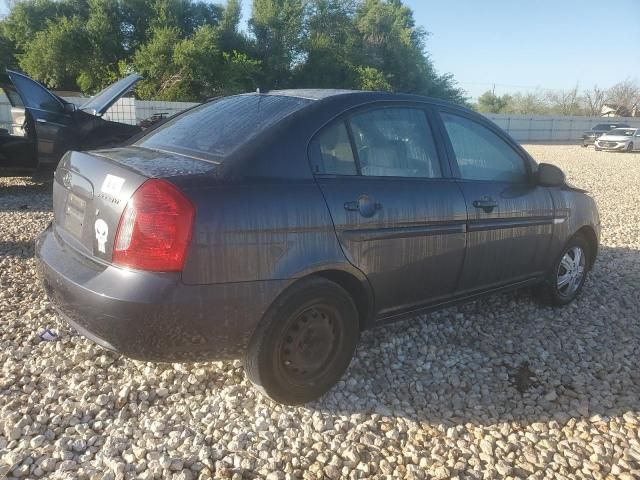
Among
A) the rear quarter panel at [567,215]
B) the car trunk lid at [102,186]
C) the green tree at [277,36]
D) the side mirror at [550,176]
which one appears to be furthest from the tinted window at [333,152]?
the green tree at [277,36]

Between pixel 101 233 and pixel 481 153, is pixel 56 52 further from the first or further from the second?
pixel 101 233

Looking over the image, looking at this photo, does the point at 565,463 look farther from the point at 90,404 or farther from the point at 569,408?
the point at 90,404

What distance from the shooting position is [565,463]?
247 centimetres

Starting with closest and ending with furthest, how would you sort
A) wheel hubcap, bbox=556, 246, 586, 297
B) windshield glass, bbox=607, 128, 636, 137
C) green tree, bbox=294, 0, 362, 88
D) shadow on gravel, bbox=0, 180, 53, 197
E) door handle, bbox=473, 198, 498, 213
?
1. door handle, bbox=473, 198, 498, 213
2. wheel hubcap, bbox=556, 246, 586, 297
3. shadow on gravel, bbox=0, 180, 53, 197
4. windshield glass, bbox=607, 128, 636, 137
5. green tree, bbox=294, 0, 362, 88

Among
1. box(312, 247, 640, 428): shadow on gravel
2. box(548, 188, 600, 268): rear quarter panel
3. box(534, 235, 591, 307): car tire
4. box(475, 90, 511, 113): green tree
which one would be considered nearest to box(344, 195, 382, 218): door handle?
box(312, 247, 640, 428): shadow on gravel

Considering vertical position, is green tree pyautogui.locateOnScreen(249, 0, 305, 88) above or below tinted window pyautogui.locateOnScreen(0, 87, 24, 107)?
above

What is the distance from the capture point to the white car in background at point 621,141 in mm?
27031

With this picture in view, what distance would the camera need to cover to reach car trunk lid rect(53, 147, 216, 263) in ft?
7.68

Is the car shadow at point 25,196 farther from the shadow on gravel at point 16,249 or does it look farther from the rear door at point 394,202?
the rear door at point 394,202

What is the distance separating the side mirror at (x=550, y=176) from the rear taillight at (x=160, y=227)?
269cm

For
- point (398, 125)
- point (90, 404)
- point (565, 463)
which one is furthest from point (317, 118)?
point (565, 463)

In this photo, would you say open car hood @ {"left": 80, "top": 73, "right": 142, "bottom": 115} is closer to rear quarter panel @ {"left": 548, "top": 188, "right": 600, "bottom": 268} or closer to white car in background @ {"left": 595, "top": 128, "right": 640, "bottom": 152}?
rear quarter panel @ {"left": 548, "top": 188, "right": 600, "bottom": 268}

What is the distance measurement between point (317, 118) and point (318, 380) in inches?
54.9

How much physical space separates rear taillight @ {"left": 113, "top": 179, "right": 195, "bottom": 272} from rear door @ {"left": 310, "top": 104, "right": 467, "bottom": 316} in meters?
0.74
